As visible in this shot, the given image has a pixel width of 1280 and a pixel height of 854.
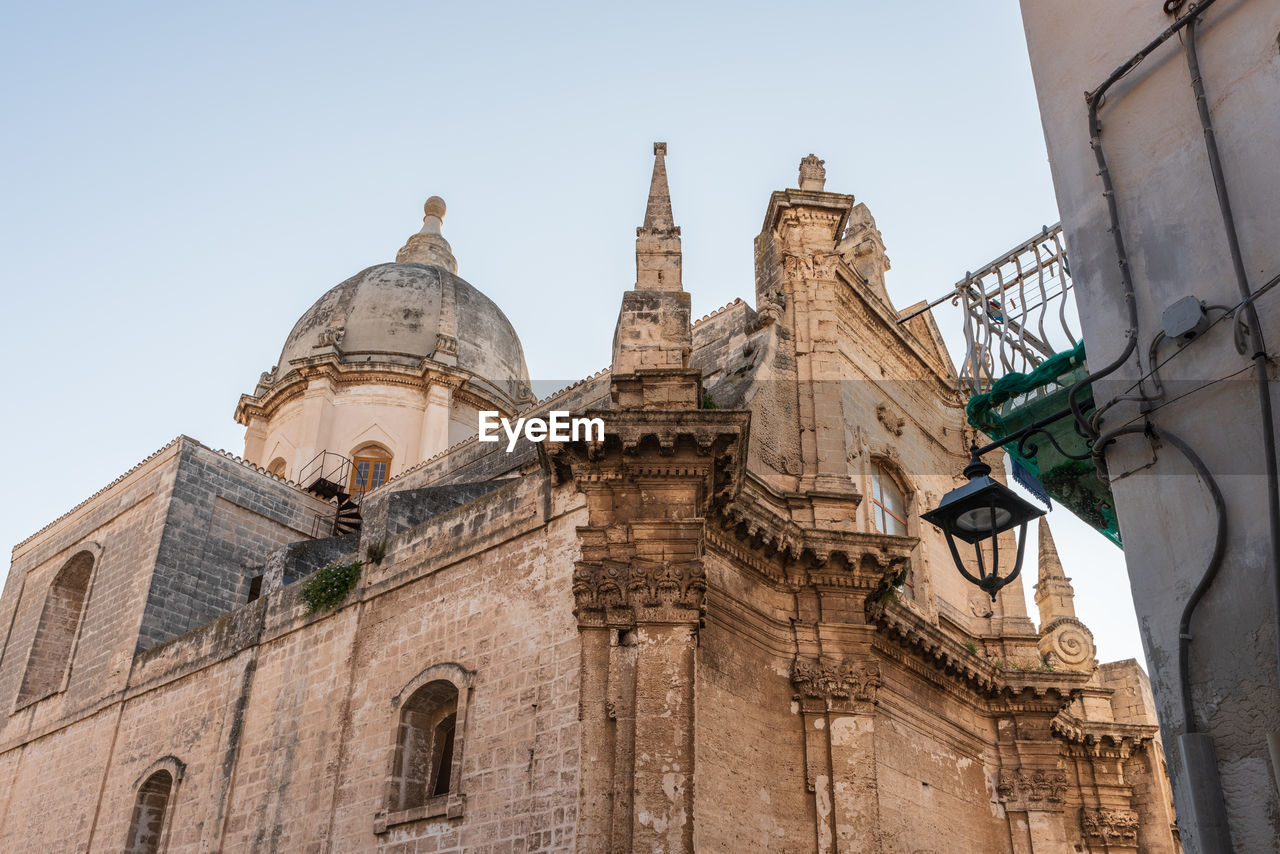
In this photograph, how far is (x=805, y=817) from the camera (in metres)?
11.5

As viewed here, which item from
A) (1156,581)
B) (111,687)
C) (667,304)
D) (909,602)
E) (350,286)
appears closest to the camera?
(1156,581)

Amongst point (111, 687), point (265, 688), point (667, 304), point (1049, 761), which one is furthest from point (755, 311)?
point (111, 687)

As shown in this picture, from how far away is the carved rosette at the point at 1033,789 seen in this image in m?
15.0

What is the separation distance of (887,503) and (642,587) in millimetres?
6521

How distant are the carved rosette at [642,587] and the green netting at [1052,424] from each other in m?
3.41

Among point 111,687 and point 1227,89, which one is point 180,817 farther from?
point 1227,89

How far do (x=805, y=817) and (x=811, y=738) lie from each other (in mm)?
862

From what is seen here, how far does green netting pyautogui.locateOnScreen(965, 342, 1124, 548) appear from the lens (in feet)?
26.8

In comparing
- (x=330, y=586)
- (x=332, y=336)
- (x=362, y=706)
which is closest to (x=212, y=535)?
(x=330, y=586)

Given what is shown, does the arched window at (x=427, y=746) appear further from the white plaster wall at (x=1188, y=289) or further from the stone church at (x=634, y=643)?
the white plaster wall at (x=1188, y=289)

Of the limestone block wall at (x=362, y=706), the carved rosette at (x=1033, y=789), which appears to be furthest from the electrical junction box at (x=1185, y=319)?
the carved rosette at (x=1033, y=789)

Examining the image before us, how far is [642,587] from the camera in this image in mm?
10938

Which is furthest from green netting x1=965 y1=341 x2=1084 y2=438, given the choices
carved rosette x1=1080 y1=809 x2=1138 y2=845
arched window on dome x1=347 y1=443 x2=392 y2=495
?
arched window on dome x1=347 y1=443 x2=392 y2=495

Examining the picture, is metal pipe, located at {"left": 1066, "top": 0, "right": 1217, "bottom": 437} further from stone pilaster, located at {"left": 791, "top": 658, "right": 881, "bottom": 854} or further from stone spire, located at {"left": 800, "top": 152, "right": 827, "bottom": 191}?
stone spire, located at {"left": 800, "top": 152, "right": 827, "bottom": 191}
